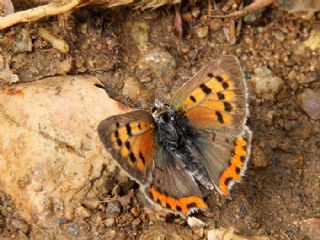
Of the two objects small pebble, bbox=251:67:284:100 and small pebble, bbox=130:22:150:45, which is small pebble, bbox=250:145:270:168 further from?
small pebble, bbox=130:22:150:45

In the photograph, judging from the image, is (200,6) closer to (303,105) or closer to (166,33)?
(166,33)

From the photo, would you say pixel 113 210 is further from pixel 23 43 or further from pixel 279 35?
pixel 279 35

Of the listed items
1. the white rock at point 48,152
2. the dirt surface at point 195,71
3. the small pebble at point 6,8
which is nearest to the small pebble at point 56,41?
the dirt surface at point 195,71

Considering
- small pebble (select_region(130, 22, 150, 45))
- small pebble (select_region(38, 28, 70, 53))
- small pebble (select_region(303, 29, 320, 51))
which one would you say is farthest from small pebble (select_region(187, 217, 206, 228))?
small pebble (select_region(303, 29, 320, 51))

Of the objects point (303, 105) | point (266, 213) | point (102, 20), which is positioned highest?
point (102, 20)

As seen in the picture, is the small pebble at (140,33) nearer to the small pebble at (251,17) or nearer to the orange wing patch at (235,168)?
the small pebble at (251,17)

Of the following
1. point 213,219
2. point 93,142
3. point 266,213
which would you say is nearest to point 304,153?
point 266,213

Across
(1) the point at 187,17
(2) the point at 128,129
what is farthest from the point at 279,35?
(2) the point at 128,129
